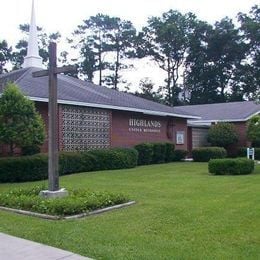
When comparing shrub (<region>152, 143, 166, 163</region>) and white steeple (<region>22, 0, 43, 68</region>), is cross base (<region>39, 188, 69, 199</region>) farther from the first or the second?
white steeple (<region>22, 0, 43, 68</region>)

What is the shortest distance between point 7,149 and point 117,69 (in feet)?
130

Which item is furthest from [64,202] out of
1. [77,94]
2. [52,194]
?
[77,94]

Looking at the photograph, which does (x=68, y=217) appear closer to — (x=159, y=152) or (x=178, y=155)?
(x=159, y=152)

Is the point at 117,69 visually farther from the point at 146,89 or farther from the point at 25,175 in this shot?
the point at 25,175

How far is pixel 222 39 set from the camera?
185 feet

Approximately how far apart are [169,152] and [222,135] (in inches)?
243

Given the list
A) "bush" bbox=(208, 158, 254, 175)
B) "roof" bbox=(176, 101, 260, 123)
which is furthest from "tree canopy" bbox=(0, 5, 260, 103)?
"bush" bbox=(208, 158, 254, 175)

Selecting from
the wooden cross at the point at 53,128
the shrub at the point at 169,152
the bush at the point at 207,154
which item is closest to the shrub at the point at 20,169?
the wooden cross at the point at 53,128

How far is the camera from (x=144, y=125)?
26.0m

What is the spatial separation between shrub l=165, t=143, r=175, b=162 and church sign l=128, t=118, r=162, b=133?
3.94 feet

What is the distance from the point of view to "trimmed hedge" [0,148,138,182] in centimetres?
1631

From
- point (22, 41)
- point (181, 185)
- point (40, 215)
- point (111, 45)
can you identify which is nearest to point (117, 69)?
point (111, 45)

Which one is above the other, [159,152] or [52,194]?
[159,152]

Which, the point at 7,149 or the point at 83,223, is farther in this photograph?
the point at 7,149
